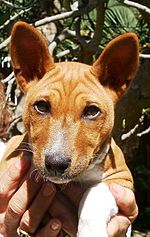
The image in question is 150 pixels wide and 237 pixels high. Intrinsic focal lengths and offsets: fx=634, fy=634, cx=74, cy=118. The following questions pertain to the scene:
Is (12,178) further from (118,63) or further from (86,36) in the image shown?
(86,36)

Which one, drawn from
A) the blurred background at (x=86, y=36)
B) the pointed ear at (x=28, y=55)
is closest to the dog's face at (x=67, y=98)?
the pointed ear at (x=28, y=55)

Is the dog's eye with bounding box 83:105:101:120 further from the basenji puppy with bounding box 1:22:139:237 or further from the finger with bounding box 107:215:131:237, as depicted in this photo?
the finger with bounding box 107:215:131:237

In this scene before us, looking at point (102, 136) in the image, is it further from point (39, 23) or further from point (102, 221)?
point (39, 23)

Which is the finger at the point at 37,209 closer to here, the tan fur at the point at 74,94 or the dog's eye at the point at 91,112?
the tan fur at the point at 74,94

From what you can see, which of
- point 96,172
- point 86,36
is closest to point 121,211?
point 96,172

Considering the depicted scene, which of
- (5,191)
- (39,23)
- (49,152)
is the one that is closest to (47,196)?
(5,191)

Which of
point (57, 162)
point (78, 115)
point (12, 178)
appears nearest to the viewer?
point (57, 162)

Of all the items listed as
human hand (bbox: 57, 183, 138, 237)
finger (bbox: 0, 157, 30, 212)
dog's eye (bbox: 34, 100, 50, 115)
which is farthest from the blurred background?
dog's eye (bbox: 34, 100, 50, 115)
